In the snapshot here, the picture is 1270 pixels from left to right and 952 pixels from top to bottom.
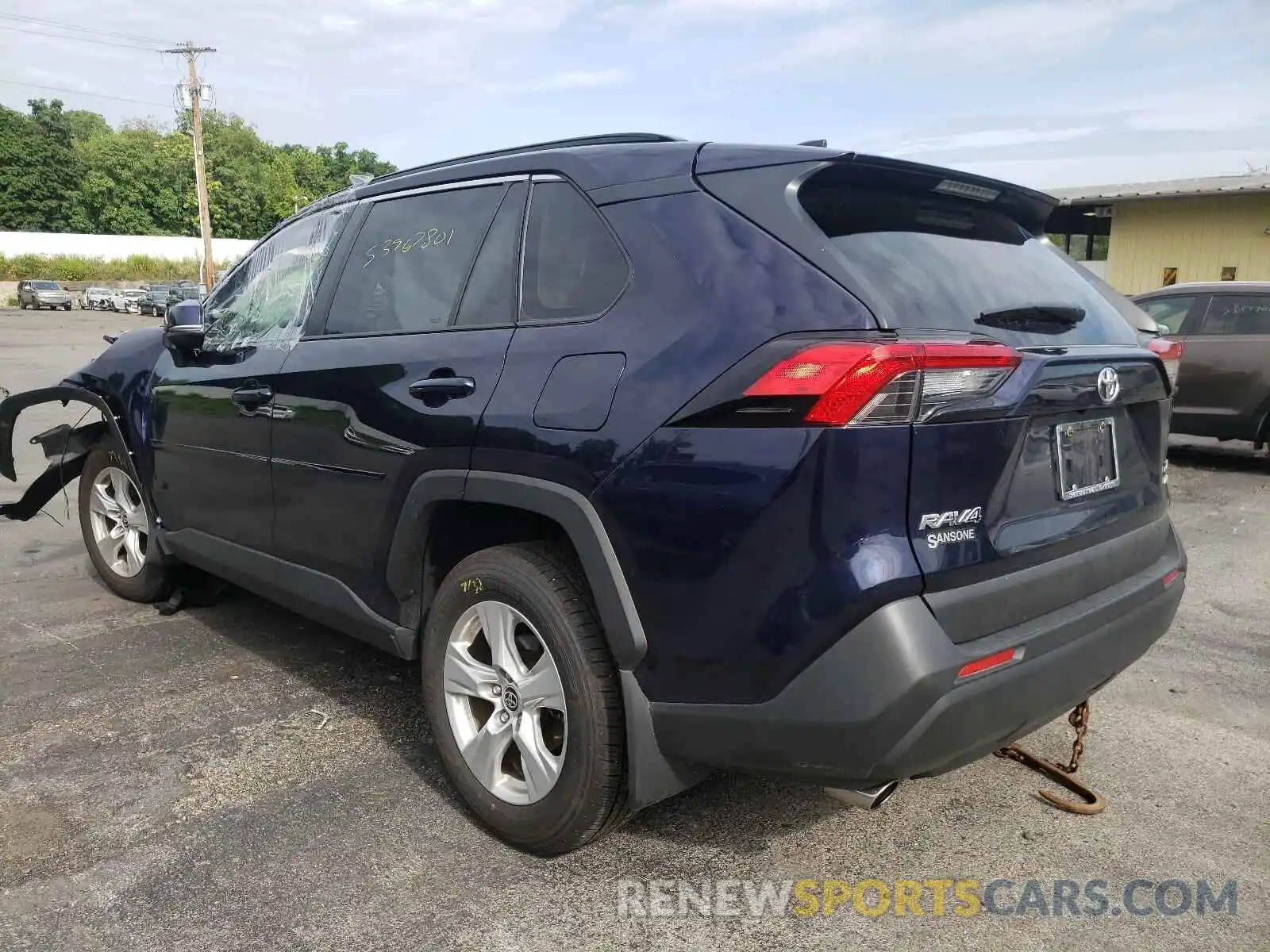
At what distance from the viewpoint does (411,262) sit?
327 centimetres

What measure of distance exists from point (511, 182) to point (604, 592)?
1.37 metres

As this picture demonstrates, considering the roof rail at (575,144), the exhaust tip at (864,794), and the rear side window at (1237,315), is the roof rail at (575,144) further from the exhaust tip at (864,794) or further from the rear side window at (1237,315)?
the rear side window at (1237,315)

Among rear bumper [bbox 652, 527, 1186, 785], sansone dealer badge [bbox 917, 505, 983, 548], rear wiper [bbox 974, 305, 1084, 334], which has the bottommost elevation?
rear bumper [bbox 652, 527, 1186, 785]

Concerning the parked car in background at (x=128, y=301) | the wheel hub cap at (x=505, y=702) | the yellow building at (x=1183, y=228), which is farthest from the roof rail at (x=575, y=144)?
the parked car in background at (x=128, y=301)

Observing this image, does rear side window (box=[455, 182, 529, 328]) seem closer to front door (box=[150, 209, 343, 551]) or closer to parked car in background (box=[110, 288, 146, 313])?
front door (box=[150, 209, 343, 551])

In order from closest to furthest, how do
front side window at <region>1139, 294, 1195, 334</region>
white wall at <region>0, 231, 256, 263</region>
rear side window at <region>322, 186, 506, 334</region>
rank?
rear side window at <region>322, 186, 506, 334</region>, front side window at <region>1139, 294, 1195, 334</region>, white wall at <region>0, 231, 256, 263</region>

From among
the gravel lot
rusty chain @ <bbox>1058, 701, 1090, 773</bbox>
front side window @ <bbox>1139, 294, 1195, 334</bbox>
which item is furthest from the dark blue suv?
front side window @ <bbox>1139, 294, 1195, 334</bbox>

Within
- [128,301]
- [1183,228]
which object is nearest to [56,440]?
[1183,228]

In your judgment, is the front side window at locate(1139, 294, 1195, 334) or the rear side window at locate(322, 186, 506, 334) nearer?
the rear side window at locate(322, 186, 506, 334)

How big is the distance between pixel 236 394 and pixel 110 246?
66785mm

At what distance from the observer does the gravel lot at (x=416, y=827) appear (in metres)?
2.39

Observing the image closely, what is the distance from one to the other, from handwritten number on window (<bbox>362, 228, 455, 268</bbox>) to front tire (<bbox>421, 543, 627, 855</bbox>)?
Answer: 1.09m

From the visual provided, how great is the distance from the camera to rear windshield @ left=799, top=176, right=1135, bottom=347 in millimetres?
2275

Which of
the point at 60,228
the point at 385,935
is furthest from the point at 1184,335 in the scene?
the point at 60,228
